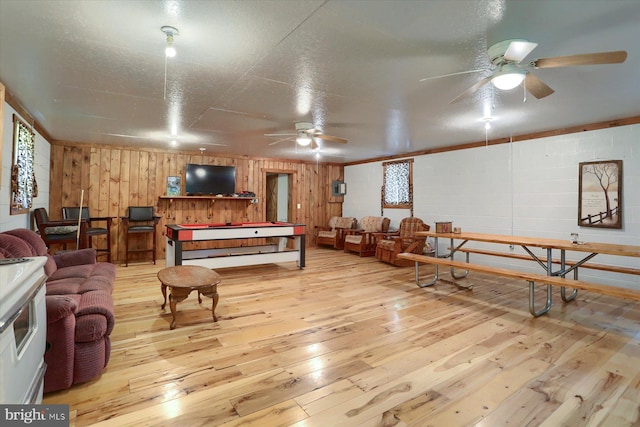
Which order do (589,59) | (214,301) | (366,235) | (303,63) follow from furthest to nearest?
(366,235) → (214,301) → (303,63) → (589,59)

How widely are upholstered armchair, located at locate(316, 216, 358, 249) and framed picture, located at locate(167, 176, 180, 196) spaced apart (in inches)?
141

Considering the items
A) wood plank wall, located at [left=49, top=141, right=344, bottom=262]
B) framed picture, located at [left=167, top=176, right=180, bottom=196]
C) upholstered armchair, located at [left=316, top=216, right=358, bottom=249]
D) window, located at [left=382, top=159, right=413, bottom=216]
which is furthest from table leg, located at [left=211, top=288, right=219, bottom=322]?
window, located at [left=382, top=159, right=413, bottom=216]

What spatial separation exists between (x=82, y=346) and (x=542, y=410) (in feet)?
9.49

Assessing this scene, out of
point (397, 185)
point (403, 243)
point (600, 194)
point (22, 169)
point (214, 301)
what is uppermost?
point (397, 185)

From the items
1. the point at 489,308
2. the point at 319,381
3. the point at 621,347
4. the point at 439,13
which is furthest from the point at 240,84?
the point at 621,347

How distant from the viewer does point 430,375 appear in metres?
2.27

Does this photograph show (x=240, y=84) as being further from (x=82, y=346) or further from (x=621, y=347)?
(x=621, y=347)

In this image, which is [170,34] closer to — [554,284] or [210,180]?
[554,284]

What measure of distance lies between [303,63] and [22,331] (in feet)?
8.00

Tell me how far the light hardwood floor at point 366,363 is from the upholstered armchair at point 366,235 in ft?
9.78

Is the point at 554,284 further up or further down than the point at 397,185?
further down

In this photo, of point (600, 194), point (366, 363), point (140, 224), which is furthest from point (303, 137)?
point (600, 194)

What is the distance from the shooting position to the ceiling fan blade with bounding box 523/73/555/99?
2422 mm

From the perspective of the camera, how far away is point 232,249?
577 cm
